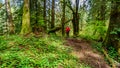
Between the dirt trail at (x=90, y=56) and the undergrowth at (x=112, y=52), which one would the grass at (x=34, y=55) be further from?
the undergrowth at (x=112, y=52)

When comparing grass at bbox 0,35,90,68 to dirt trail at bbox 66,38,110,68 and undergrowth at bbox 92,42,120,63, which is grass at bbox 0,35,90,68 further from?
undergrowth at bbox 92,42,120,63

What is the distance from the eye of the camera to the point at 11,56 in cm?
679

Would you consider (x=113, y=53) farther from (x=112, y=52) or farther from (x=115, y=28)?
(x=115, y=28)

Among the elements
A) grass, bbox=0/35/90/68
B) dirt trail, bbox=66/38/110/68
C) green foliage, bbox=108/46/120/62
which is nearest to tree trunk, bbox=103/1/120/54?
green foliage, bbox=108/46/120/62


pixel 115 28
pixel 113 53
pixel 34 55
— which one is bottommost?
pixel 113 53

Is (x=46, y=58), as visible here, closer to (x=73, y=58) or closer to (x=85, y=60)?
(x=73, y=58)

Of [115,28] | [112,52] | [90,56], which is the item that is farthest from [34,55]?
[115,28]

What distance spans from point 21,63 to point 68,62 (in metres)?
2.02

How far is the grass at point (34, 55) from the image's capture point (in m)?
6.47

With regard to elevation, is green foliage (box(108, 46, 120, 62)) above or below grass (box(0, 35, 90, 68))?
below

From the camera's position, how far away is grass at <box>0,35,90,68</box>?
6.47 m

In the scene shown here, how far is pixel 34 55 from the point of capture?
726 cm

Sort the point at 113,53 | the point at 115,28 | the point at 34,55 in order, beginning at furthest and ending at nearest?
the point at 115,28
the point at 113,53
the point at 34,55

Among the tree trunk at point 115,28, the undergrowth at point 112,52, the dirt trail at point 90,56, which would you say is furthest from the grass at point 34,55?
the tree trunk at point 115,28
